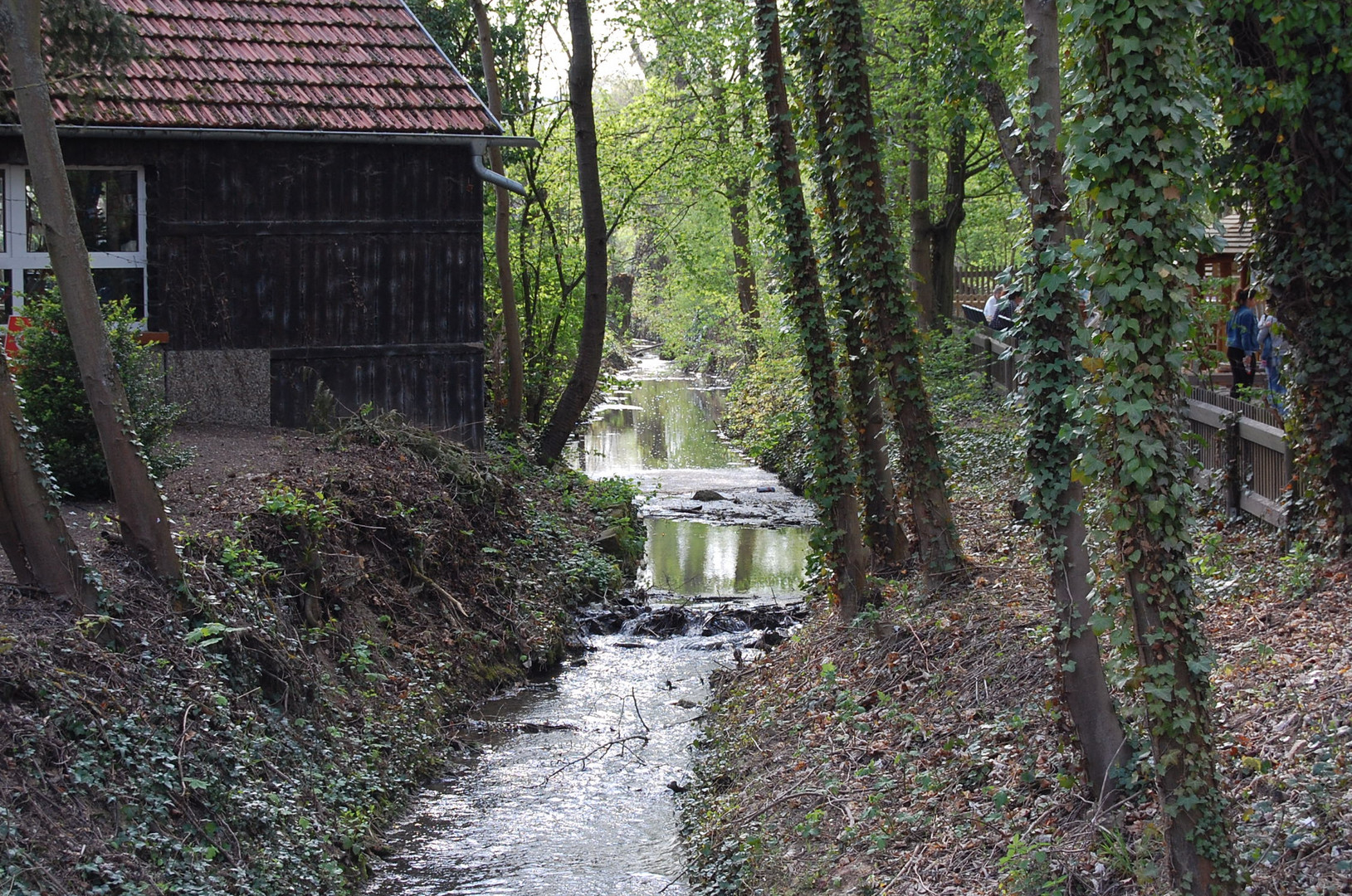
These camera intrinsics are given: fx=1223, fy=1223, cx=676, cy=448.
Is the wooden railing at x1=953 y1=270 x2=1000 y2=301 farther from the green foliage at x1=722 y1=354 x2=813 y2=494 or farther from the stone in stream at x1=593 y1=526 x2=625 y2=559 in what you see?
the stone in stream at x1=593 y1=526 x2=625 y2=559

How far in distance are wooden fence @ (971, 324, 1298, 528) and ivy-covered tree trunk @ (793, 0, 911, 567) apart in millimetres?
1477

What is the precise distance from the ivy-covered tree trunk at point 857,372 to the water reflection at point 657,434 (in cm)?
1300

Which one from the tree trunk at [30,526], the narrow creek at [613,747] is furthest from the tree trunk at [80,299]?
the narrow creek at [613,747]

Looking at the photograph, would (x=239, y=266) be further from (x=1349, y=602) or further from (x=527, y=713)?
(x=1349, y=602)

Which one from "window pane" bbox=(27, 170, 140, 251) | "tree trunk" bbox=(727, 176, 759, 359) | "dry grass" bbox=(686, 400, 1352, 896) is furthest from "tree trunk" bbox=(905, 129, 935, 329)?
"window pane" bbox=(27, 170, 140, 251)

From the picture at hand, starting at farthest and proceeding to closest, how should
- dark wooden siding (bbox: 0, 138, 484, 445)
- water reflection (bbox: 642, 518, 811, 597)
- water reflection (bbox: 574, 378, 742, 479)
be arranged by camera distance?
water reflection (bbox: 574, 378, 742, 479), water reflection (bbox: 642, 518, 811, 597), dark wooden siding (bbox: 0, 138, 484, 445)

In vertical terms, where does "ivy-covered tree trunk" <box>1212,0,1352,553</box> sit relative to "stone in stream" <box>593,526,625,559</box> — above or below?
above

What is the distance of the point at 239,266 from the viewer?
50.3ft

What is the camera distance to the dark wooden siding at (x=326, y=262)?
15.0m

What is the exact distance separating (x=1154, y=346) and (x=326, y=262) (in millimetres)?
12424

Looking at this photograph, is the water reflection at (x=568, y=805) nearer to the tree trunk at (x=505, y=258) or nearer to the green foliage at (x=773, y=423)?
the tree trunk at (x=505, y=258)

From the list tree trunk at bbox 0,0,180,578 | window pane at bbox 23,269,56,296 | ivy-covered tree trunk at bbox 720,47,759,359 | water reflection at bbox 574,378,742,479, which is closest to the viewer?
tree trunk at bbox 0,0,180,578

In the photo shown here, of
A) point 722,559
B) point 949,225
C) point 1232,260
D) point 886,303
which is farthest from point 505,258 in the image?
point 1232,260

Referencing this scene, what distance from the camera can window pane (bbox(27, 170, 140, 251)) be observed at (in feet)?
48.0
